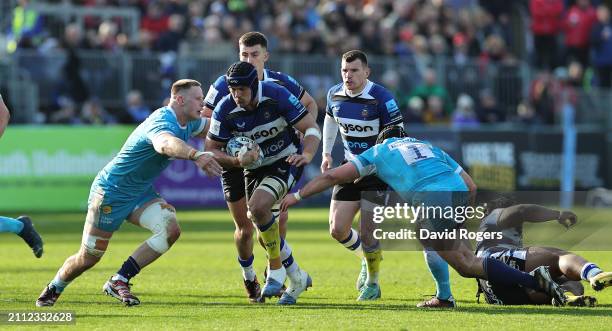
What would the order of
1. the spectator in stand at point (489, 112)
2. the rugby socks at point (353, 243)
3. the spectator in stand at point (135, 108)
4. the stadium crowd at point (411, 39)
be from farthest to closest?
the spectator in stand at point (489, 112), the stadium crowd at point (411, 39), the spectator in stand at point (135, 108), the rugby socks at point (353, 243)

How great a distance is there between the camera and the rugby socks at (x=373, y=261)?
12.7 m

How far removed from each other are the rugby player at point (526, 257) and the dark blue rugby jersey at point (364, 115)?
1.86 metres

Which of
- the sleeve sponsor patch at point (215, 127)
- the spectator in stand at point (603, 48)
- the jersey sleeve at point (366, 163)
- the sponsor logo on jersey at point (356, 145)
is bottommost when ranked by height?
the spectator in stand at point (603, 48)

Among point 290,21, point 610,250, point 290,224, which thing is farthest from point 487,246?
point 290,21

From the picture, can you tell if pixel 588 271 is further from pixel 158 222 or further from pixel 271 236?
pixel 158 222

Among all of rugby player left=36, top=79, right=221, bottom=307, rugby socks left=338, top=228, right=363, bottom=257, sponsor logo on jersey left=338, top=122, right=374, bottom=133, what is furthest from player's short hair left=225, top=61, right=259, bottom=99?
rugby socks left=338, top=228, right=363, bottom=257

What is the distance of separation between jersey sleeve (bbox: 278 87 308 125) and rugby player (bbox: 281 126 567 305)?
1.00 m

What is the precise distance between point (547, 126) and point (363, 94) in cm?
1919

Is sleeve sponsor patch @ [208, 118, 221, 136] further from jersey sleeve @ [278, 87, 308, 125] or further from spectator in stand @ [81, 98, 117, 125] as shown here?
spectator in stand @ [81, 98, 117, 125]

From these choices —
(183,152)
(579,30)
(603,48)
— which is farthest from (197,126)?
(579,30)

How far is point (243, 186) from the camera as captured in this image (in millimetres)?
12773

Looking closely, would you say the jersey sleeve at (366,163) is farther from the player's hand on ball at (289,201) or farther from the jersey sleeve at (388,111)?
the jersey sleeve at (388,111)

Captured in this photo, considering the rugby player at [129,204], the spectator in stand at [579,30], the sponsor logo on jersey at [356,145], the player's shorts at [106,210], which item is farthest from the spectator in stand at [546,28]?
the player's shorts at [106,210]

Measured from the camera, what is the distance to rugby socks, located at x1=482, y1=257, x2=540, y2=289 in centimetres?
1106
